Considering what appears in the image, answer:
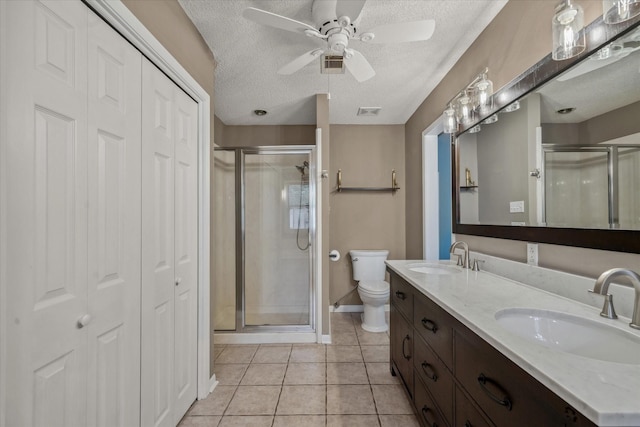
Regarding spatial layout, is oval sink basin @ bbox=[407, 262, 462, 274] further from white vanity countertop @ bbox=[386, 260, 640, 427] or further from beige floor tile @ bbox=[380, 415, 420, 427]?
beige floor tile @ bbox=[380, 415, 420, 427]

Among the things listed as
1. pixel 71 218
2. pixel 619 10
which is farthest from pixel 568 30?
pixel 71 218

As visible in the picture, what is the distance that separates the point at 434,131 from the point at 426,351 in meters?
2.13

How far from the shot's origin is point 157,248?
4.50ft

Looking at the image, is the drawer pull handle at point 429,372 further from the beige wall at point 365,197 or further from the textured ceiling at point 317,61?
the beige wall at point 365,197

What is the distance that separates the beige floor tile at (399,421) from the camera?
1.57 m

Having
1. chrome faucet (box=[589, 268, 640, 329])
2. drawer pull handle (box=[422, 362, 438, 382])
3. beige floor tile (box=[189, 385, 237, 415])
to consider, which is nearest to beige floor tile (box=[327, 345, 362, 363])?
beige floor tile (box=[189, 385, 237, 415])

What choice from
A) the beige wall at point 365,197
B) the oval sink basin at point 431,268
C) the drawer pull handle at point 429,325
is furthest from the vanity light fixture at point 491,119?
the beige wall at point 365,197

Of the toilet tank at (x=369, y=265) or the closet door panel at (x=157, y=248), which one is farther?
the toilet tank at (x=369, y=265)

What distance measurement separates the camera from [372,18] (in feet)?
5.46

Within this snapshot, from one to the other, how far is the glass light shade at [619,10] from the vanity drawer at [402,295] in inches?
52.8

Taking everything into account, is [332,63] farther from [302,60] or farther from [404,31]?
[404,31]

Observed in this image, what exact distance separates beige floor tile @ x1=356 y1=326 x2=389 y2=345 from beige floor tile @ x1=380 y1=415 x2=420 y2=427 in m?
0.99

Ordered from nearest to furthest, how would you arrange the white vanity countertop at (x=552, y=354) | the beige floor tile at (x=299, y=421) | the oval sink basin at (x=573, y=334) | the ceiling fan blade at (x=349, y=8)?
the white vanity countertop at (x=552, y=354)
the oval sink basin at (x=573, y=334)
the ceiling fan blade at (x=349, y=8)
the beige floor tile at (x=299, y=421)

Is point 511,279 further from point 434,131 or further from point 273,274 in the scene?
point 273,274
